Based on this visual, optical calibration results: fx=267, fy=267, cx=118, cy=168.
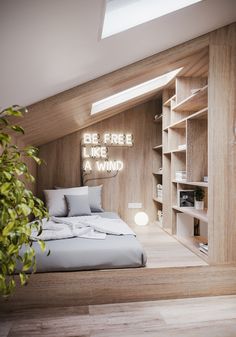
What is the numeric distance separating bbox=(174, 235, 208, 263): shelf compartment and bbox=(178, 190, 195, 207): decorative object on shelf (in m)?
0.40

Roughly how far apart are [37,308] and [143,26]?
2.29 metres

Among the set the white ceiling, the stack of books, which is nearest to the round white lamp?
the stack of books

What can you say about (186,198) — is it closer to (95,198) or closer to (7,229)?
(95,198)

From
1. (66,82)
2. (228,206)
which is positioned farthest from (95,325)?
(66,82)

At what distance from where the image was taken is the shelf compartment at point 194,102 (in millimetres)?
2665

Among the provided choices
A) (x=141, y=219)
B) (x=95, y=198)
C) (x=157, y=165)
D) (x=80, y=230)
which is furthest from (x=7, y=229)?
(x=157, y=165)

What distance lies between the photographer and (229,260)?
2.45 metres

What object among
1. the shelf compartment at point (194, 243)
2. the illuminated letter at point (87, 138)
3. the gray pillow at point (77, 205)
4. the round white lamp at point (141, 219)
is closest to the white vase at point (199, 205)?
the shelf compartment at point (194, 243)

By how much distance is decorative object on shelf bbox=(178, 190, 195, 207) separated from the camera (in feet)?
10.4

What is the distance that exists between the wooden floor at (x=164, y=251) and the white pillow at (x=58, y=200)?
997mm

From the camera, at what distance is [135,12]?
1.80 m

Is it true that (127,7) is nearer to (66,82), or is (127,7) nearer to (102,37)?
(102,37)

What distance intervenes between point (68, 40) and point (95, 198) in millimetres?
2553

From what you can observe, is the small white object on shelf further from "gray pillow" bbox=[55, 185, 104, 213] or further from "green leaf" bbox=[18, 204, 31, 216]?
"green leaf" bbox=[18, 204, 31, 216]
